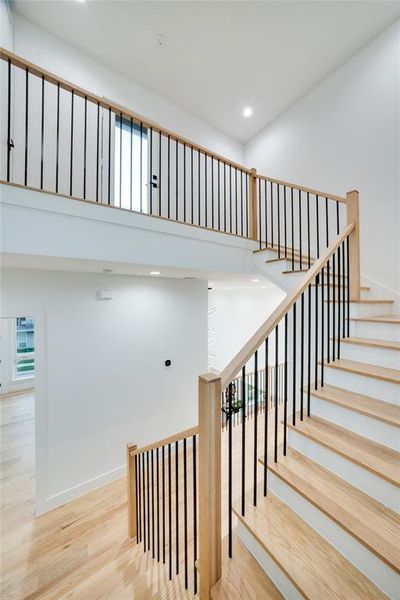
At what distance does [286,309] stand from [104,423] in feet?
10.4

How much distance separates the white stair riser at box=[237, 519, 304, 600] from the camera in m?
1.17

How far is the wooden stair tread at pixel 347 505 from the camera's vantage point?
114 cm

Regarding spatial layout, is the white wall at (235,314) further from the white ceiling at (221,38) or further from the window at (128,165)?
the white ceiling at (221,38)

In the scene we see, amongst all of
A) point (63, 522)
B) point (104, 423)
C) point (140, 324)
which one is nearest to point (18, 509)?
point (63, 522)

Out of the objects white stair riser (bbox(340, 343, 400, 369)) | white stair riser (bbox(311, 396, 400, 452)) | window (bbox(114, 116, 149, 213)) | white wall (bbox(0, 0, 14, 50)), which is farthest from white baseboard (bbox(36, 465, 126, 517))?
white wall (bbox(0, 0, 14, 50))

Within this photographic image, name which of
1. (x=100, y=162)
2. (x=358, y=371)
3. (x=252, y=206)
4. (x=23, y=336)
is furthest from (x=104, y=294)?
(x=23, y=336)

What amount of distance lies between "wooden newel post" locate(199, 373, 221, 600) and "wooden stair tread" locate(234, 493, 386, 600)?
29 cm

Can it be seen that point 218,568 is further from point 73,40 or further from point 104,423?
point 73,40

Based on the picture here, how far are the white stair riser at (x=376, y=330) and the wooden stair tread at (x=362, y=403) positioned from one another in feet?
2.06

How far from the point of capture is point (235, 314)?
7480 millimetres

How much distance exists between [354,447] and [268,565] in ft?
2.65

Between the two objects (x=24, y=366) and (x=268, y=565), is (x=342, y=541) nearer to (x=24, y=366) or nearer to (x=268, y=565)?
(x=268, y=565)

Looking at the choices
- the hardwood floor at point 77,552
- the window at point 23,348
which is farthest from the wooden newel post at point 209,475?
the window at point 23,348

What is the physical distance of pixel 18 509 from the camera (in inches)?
118
